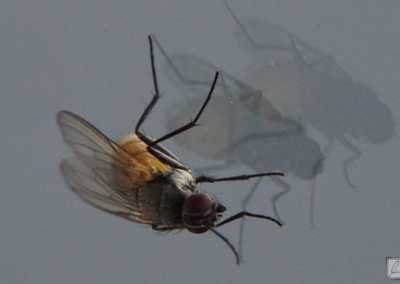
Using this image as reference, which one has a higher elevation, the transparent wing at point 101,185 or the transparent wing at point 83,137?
the transparent wing at point 83,137

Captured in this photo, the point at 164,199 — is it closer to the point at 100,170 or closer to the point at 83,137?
the point at 100,170

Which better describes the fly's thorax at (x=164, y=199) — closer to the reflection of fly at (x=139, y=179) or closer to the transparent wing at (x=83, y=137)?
the reflection of fly at (x=139, y=179)

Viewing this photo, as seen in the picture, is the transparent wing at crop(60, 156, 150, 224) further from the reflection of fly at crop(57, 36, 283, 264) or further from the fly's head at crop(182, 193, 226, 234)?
the fly's head at crop(182, 193, 226, 234)

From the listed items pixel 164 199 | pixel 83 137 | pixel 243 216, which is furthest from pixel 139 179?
pixel 243 216

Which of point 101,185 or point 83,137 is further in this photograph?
point 101,185

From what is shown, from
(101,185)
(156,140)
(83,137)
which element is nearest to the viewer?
(83,137)

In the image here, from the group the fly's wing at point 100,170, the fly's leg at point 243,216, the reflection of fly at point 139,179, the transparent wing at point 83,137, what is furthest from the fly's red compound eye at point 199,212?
the transparent wing at point 83,137

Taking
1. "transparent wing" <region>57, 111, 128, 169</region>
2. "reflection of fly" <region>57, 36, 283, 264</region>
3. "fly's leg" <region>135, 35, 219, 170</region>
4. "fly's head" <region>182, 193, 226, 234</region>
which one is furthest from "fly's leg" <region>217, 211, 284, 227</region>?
"transparent wing" <region>57, 111, 128, 169</region>

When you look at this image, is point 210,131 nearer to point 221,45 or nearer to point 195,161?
point 195,161
